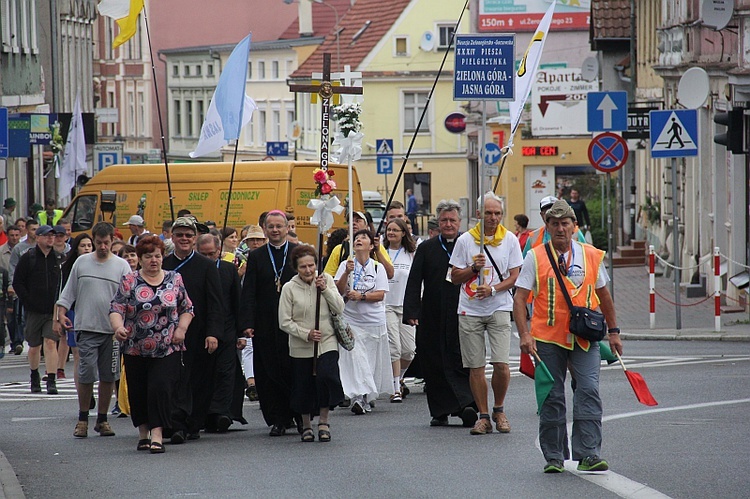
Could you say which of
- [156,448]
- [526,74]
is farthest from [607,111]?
[156,448]

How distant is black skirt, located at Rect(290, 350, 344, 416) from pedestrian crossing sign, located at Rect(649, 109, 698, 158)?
36.2 ft

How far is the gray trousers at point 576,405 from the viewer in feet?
33.0

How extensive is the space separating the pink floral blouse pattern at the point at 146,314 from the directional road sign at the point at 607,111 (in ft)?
→ 47.7

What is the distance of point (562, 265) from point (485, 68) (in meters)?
4.70

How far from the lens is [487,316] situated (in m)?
12.4

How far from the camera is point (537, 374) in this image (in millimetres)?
10141

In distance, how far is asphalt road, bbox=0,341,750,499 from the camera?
31.9 ft

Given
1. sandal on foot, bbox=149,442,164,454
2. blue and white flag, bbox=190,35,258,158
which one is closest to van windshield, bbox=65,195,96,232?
blue and white flag, bbox=190,35,258,158

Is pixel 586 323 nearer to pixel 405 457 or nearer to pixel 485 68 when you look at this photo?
pixel 405 457

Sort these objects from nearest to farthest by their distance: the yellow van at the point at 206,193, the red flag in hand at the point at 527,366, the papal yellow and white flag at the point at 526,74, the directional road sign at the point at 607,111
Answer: the red flag in hand at the point at 527,366, the papal yellow and white flag at the point at 526,74, the yellow van at the point at 206,193, the directional road sign at the point at 607,111

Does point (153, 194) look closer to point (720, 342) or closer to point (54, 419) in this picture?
point (720, 342)

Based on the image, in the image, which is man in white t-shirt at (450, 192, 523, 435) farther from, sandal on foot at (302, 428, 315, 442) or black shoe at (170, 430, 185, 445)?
black shoe at (170, 430, 185, 445)

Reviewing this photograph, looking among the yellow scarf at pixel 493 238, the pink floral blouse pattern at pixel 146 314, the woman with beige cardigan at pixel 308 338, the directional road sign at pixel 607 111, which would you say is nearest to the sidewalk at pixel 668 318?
the directional road sign at pixel 607 111

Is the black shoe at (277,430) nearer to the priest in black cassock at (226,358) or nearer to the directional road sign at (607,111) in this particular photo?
the priest in black cassock at (226,358)
